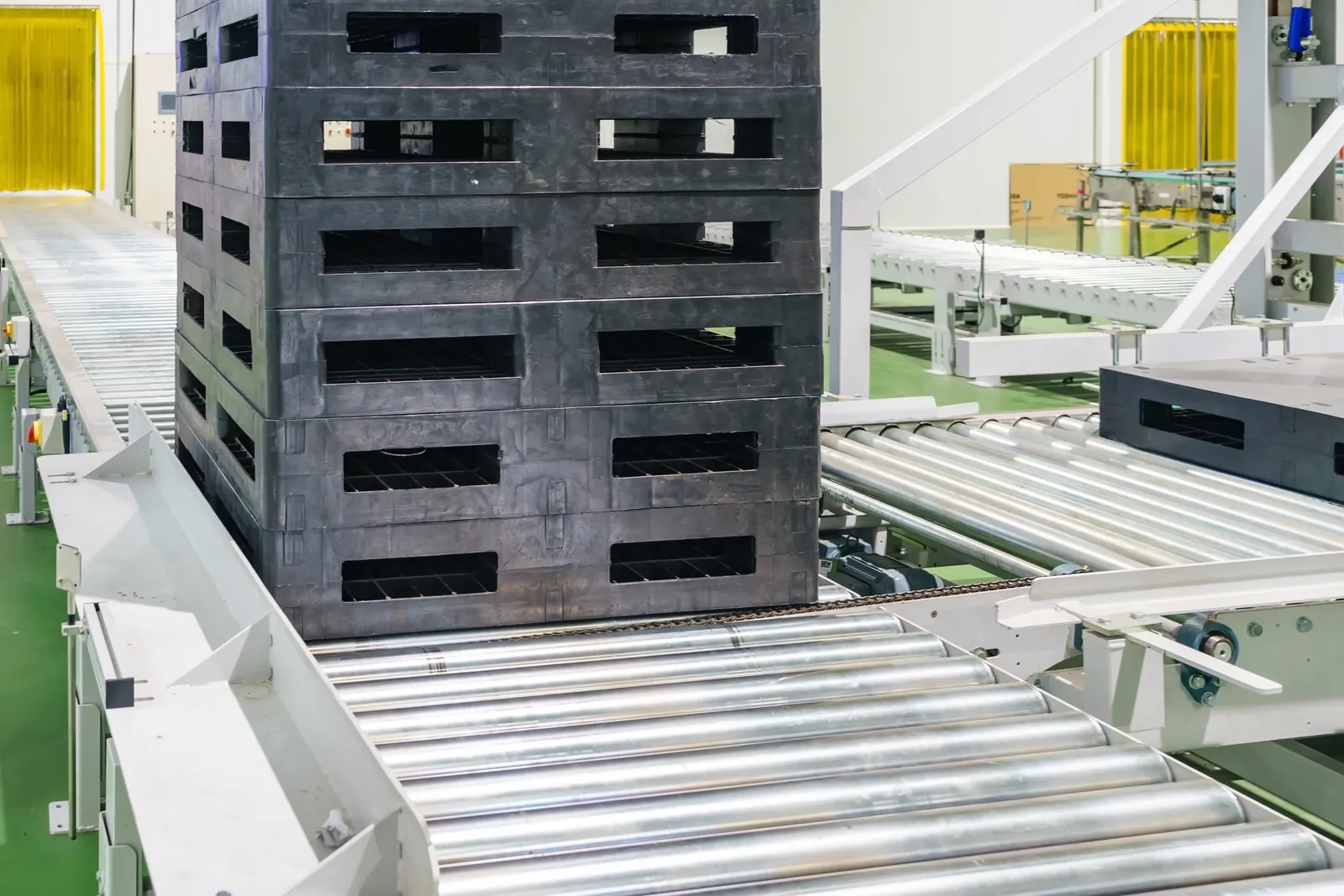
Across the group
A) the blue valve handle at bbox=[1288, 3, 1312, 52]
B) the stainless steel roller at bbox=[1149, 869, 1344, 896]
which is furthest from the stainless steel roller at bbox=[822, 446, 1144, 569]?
the blue valve handle at bbox=[1288, 3, 1312, 52]

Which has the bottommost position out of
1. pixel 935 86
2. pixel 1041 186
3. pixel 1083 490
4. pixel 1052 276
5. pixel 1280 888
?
pixel 1280 888

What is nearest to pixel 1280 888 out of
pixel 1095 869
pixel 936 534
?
pixel 1095 869

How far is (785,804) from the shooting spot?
1.83 m

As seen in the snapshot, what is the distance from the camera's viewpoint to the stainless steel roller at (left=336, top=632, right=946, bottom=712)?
7.18 ft

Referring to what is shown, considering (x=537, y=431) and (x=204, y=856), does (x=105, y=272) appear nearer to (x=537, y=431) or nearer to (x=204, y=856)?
A: (x=537, y=431)

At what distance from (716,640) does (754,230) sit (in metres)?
0.65

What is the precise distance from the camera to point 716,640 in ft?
7.84

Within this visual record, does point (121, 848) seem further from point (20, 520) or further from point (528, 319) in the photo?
point (20, 520)

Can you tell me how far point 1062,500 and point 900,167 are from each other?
1876 mm

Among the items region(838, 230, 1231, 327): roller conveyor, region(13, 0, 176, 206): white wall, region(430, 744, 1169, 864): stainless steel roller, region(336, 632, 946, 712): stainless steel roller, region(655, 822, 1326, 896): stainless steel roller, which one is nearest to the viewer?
region(655, 822, 1326, 896): stainless steel roller

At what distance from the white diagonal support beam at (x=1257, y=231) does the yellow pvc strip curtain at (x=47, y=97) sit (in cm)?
1393

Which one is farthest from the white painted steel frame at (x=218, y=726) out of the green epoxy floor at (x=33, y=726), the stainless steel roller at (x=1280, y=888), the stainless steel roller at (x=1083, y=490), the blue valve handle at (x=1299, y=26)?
the blue valve handle at (x=1299, y=26)

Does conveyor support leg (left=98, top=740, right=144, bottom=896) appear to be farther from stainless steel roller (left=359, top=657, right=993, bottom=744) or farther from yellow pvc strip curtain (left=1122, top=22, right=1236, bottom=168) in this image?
yellow pvc strip curtain (left=1122, top=22, right=1236, bottom=168)

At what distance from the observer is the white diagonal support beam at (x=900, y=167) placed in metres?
4.69
